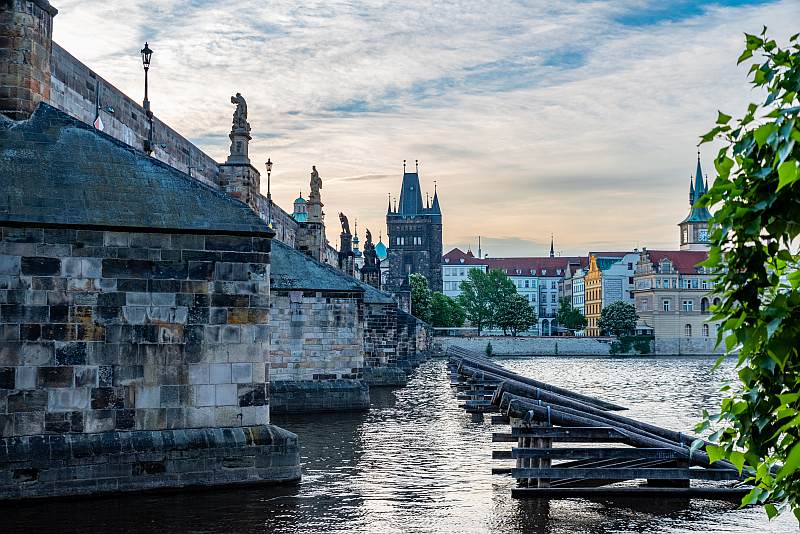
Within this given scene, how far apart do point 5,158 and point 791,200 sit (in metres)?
13.0

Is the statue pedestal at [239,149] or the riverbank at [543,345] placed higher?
the statue pedestal at [239,149]

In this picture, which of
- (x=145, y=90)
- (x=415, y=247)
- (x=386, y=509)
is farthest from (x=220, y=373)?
(x=415, y=247)

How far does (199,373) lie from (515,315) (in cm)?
12915

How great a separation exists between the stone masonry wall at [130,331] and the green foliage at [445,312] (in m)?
115

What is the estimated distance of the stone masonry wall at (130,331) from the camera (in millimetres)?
14406

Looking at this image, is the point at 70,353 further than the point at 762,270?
Yes

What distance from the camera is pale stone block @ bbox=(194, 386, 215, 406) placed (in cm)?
1548

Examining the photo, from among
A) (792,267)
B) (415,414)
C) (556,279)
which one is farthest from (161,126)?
(556,279)

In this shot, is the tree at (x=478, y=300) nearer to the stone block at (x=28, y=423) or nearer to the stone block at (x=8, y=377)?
the stone block at (x=28, y=423)

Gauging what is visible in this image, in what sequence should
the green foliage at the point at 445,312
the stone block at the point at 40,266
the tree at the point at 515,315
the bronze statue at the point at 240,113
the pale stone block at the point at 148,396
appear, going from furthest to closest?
the tree at the point at 515,315 → the green foliage at the point at 445,312 → the bronze statue at the point at 240,113 → the pale stone block at the point at 148,396 → the stone block at the point at 40,266

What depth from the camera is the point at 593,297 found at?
158 meters

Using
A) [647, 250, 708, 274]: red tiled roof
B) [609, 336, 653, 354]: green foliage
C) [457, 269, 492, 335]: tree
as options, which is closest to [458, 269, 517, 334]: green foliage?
[457, 269, 492, 335]: tree

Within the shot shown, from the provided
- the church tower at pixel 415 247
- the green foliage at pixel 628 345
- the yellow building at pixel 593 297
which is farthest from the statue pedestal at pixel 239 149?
the church tower at pixel 415 247

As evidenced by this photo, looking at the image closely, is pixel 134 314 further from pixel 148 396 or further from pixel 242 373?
pixel 242 373
